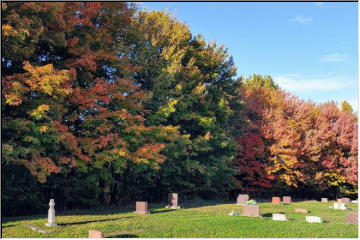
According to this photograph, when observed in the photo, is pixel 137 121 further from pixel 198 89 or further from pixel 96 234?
pixel 96 234

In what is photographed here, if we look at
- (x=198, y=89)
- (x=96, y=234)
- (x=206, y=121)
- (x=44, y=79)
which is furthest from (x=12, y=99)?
(x=206, y=121)

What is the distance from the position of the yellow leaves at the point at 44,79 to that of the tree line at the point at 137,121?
72mm

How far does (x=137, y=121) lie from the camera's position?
21922 mm

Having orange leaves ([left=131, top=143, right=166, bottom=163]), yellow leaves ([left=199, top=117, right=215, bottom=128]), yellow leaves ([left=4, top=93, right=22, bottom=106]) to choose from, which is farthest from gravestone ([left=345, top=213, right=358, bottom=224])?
yellow leaves ([left=199, top=117, right=215, bottom=128])

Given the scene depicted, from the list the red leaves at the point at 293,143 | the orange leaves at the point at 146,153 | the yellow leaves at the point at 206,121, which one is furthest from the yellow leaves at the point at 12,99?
the red leaves at the point at 293,143

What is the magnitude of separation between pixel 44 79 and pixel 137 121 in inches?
276

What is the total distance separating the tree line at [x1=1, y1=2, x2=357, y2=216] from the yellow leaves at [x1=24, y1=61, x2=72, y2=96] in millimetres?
72

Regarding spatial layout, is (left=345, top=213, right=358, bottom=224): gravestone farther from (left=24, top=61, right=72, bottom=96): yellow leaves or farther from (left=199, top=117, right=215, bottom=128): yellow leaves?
(left=199, top=117, right=215, bottom=128): yellow leaves

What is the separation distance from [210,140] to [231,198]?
840cm

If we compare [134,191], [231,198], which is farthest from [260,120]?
[134,191]

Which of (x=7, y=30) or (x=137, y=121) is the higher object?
(x=7, y=30)

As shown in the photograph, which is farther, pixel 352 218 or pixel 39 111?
pixel 352 218

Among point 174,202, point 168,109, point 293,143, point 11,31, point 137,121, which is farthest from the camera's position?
point 293,143

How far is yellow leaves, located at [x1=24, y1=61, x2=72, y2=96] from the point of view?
51.9 ft
